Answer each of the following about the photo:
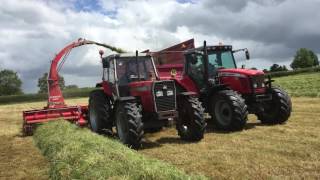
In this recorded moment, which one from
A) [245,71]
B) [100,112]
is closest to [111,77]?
[100,112]

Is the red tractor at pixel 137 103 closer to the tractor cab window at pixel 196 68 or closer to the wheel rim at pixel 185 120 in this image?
the wheel rim at pixel 185 120

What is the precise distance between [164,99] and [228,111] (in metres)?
1.87

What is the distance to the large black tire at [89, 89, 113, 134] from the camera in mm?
12375

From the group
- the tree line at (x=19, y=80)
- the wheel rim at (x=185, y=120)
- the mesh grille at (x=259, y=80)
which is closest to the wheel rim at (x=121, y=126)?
the wheel rim at (x=185, y=120)

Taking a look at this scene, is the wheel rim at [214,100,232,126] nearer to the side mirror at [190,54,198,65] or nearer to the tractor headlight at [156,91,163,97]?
the side mirror at [190,54,198,65]

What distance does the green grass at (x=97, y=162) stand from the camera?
632 centimetres

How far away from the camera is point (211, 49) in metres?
12.7

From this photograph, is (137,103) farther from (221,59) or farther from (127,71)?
(221,59)

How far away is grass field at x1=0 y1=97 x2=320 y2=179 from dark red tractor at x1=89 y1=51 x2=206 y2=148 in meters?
0.42

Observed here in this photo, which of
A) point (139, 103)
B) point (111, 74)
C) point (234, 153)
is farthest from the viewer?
point (111, 74)

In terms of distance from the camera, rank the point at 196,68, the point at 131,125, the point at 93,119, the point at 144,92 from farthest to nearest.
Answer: the point at 93,119 → the point at 196,68 → the point at 144,92 → the point at 131,125

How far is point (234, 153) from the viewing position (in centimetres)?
835

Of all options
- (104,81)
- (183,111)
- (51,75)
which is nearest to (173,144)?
(183,111)

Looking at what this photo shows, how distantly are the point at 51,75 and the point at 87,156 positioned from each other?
10800 mm
